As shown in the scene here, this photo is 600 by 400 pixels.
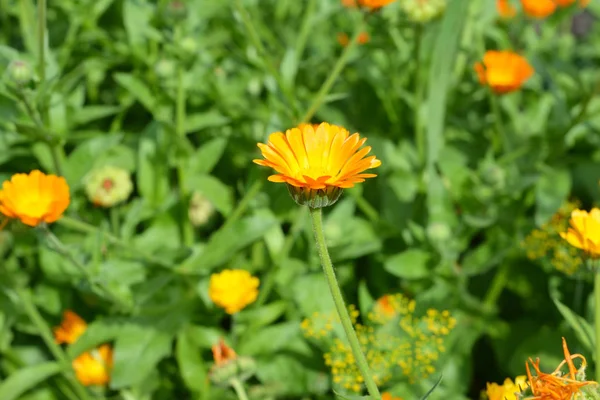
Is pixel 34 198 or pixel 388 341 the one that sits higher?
pixel 34 198

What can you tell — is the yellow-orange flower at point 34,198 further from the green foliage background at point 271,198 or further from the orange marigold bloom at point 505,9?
the orange marigold bloom at point 505,9

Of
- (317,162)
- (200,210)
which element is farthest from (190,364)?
(317,162)

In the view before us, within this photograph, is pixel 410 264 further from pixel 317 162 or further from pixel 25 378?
pixel 25 378

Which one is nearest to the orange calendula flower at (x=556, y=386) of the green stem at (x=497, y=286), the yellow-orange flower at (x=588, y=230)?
the yellow-orange flower at (x=588, y=230)

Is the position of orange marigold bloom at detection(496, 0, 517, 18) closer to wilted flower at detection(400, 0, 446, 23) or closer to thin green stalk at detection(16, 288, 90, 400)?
wilted flower at detection(400, 0, 446, 23)

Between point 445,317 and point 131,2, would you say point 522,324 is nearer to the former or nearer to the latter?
point 445,317
